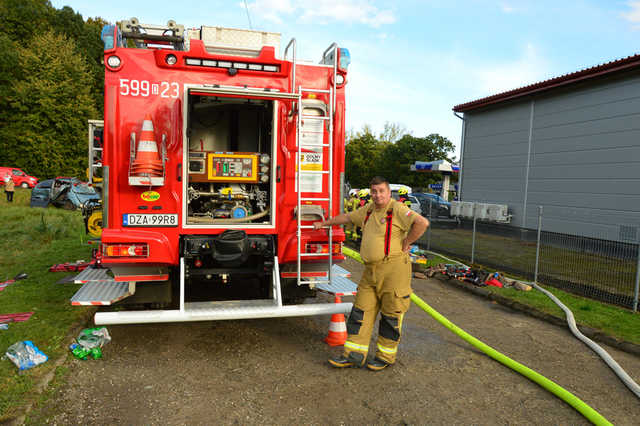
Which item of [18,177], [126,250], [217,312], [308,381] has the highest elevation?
[18,177]

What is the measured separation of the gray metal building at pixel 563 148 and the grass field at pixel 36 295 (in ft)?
28.2

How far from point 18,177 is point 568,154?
3149cm

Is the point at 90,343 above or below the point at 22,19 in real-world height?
below

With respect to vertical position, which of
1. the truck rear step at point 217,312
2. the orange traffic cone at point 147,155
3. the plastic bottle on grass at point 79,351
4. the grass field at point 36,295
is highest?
the orange traffic cone at point 147,155

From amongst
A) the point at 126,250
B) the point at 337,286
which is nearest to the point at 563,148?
the point at 337,286

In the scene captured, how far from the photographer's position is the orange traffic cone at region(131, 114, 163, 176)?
4.18 m

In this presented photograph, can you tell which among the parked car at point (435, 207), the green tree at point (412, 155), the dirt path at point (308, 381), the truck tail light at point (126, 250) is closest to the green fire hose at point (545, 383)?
the dirt path at point (308, 381)

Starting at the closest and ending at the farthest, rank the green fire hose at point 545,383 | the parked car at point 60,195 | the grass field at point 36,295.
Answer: the green fire hose at point 545,383 < the grass field at point 36,295 < the parked car at point 60,195

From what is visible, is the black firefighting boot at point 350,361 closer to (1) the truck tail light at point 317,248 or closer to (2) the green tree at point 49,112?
(1) the truck tail light at point 317,248

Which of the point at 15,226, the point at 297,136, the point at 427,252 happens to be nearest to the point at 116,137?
the point at 297,136

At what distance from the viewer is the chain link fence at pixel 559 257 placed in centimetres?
670

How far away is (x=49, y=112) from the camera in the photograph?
1153 inches

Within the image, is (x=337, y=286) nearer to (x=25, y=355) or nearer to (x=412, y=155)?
(x=25, y=355)

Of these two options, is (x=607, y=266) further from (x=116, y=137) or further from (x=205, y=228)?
(x=116, y=137)
